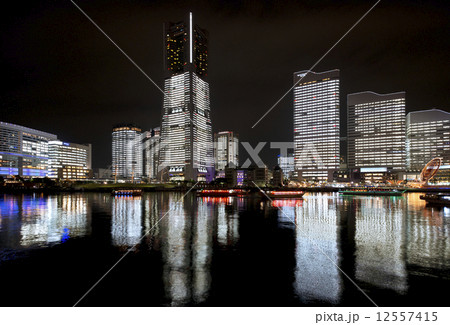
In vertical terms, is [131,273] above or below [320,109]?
below

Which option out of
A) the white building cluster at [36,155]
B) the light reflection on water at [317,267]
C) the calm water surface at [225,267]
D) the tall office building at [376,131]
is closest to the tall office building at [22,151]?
the white building cluster at [36,155]

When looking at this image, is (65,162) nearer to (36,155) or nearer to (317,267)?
(36,155)

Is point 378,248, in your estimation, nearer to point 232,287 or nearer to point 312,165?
point 232,287

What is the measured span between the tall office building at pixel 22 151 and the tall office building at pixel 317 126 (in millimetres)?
169833

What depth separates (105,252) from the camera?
11.2 m

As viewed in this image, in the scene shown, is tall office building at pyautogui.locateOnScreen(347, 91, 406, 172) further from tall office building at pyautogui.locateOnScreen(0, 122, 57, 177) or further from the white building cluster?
tall office building at pyautogui.locateOnScreen(0, 122, 57, 177)

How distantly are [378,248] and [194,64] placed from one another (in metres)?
205

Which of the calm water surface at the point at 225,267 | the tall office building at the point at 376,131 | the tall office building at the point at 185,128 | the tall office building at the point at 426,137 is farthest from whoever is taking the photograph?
the tall office building at the point at 185,128

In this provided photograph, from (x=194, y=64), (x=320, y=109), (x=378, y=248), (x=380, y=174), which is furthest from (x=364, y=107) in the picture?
(x=378, y=248)

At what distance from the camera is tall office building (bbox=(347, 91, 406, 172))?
16988 centimetres

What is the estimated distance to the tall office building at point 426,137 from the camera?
542 feet

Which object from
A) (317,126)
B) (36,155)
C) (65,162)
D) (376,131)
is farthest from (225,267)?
(65,162)

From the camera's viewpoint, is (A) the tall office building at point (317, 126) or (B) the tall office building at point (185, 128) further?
(A) the tall office building at point (317, 126)

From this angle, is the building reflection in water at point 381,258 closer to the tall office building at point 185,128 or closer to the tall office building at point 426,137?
the tall office building at point 185,128
